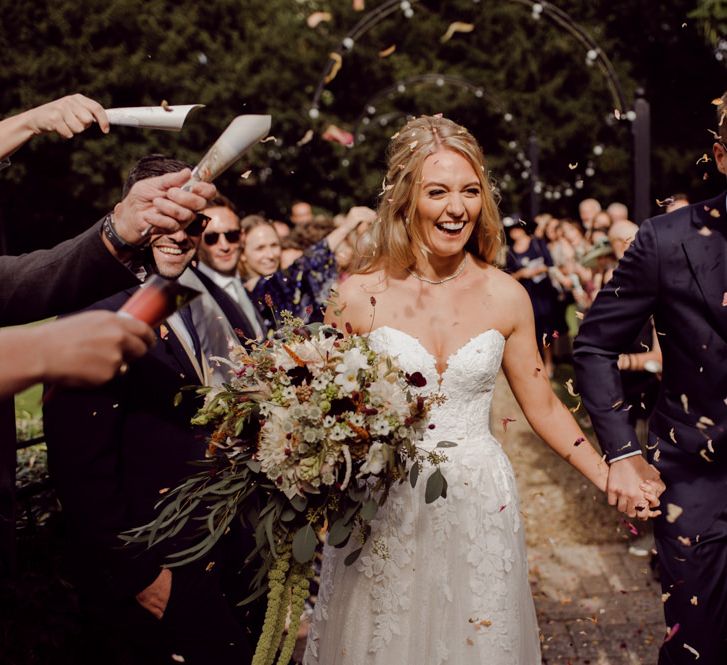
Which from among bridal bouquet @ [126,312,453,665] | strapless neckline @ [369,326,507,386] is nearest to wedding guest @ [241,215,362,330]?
strapless neckline @ [369,326,507,386]

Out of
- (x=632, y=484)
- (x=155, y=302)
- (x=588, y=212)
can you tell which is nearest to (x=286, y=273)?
(x=632, y=484)

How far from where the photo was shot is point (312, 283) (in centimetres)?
593

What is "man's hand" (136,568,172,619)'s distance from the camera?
9.50 ft

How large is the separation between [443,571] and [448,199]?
142cm

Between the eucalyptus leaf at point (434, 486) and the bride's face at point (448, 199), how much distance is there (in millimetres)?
1078

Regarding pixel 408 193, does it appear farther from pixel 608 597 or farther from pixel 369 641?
pixel 608 597

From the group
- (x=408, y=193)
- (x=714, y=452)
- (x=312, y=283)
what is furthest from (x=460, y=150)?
(x=312, y=283)

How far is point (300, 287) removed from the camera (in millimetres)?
5891

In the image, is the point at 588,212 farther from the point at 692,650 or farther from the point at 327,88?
the point at 327,88

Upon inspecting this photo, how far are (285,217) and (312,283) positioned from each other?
105 ft

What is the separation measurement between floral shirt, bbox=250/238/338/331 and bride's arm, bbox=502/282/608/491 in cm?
222

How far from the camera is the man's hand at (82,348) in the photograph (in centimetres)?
152

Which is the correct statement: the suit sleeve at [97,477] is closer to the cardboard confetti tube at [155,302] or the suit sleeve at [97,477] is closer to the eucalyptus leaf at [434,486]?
the eucalyptus leaf at [434,486]

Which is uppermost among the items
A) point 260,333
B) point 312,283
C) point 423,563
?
point 423,563
